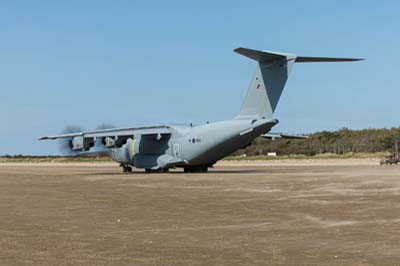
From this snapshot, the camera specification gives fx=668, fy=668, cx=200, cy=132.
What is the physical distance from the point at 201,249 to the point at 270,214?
17.3 ft

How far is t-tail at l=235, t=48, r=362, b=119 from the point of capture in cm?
3997

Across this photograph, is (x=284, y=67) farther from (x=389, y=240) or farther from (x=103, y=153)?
(x=389, y=240)

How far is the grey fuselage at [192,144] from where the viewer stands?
136ft

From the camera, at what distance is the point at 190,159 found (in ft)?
150

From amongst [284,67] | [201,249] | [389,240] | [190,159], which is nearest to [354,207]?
[389,240]

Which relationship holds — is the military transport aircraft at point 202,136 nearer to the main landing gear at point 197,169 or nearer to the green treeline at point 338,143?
the main landing gear at point 197,169

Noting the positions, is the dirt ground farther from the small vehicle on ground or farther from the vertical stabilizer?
the small vehicle on ground

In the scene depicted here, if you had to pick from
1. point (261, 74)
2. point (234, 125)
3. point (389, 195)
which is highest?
point (261, 74)

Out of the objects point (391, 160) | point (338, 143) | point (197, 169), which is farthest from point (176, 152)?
point (338, 143)

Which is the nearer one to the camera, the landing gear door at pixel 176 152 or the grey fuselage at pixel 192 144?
the grey fuselage at pixel 192 144

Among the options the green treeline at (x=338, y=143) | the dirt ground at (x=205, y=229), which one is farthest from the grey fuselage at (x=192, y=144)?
the green treeline at (x=338, y=143)

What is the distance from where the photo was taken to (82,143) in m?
49.3

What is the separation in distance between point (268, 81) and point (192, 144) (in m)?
7.57

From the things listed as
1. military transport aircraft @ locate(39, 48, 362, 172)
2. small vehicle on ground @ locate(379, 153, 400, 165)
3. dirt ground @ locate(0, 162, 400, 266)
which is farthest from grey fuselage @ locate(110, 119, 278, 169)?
small vehicle on ground @ locate(379, 153, 400, 165)
